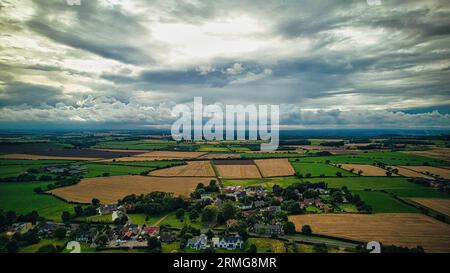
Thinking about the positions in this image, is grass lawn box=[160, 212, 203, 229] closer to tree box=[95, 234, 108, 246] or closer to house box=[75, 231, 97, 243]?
tree box=[95, 234, 108, 246]

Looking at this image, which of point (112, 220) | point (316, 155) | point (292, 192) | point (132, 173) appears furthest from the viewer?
point (316, 155)

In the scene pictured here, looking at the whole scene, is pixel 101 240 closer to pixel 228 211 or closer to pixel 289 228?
pixel 228 211

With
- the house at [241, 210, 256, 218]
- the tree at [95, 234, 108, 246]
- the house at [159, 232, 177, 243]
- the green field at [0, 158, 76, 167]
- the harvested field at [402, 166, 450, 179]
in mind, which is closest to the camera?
the tree at [95, 234, 108, 246]

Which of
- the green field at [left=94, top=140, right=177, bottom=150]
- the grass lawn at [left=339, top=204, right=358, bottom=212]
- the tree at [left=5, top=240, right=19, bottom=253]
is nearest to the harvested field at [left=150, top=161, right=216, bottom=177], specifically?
the grass lawn at [left=339, top=204, right=358, bottom=212]
